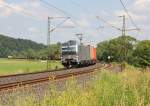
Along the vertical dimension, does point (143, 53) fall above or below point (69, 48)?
above

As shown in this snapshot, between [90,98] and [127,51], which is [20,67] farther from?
[90,98]

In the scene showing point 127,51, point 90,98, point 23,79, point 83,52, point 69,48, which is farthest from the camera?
point 127,51

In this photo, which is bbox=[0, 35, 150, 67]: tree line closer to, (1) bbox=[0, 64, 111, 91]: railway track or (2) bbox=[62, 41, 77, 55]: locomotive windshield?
(2) bbox=[62, 41, 77, 55]: locomotive windshield

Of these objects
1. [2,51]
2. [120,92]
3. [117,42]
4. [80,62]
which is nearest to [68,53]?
[80,62]

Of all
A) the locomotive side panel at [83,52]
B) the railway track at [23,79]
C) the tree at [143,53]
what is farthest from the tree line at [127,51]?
the railway track at [23,79]

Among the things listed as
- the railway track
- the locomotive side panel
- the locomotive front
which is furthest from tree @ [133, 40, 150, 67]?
the railway track

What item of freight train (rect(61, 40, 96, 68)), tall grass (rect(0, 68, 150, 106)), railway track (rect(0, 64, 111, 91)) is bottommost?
railway track (rect(0, 64, 111, 91))

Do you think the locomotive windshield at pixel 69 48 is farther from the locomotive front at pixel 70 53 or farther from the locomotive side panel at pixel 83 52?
the locomotive side panel at pixel 83 52

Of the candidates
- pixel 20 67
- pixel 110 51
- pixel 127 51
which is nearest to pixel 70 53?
pixel 20 67

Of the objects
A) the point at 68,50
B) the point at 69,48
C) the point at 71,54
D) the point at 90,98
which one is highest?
the point at 69,48

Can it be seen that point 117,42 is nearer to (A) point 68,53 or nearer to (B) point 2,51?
(B) point 2,51

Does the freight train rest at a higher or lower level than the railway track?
higher

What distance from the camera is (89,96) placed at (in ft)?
34.7

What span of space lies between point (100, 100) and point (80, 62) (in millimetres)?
49977
